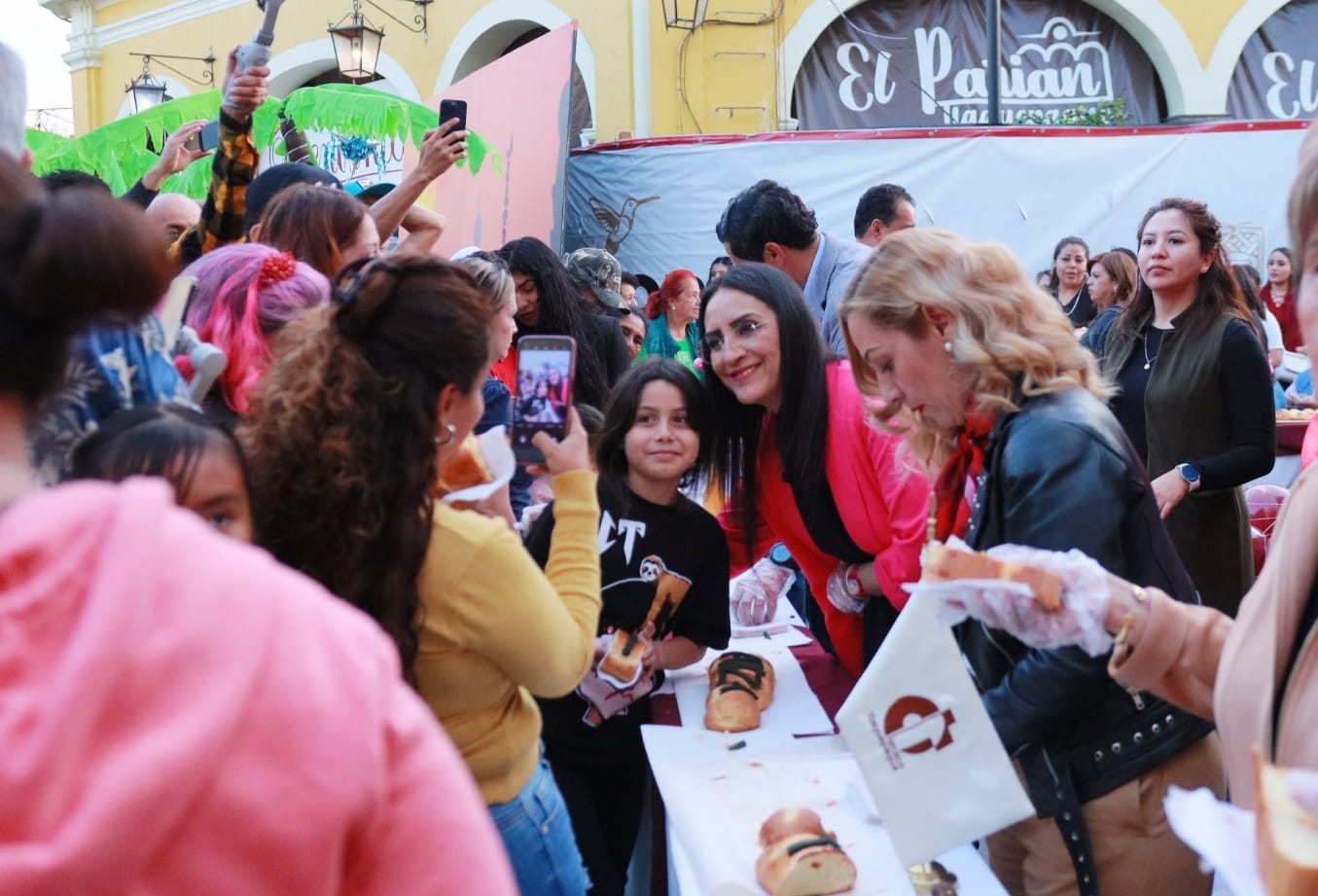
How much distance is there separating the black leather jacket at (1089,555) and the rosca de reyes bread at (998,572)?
10.0 inches

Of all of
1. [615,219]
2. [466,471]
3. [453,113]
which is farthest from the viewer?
[615,219]

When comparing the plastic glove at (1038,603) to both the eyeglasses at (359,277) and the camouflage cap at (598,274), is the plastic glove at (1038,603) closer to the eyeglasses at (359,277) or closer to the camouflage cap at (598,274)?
the eyeglasses at (359,277)

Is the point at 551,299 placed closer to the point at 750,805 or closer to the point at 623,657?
the point at 623,657

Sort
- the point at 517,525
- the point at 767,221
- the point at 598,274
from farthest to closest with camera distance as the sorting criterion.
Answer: the point at 598,274 → the point at 767,221 → the point at 517,525

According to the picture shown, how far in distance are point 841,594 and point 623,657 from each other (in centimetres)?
60

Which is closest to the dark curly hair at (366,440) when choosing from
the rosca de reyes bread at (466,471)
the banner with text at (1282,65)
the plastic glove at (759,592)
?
the rosca de reyes bread at (466,471)

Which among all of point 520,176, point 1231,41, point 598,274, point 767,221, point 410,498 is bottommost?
point 410,498

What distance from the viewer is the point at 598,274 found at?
19.5 feet

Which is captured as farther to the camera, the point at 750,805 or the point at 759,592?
the point at 759,592

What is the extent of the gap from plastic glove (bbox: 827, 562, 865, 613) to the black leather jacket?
3.08 ft

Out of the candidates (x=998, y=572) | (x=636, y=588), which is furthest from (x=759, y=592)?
(x=998, y=572)

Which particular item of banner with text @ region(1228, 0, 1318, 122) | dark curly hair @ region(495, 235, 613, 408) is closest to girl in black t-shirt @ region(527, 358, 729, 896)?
dark curly hair @ region(495, 235, 613, 408)

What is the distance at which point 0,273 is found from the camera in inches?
29.7

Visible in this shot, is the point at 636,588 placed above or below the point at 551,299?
below
